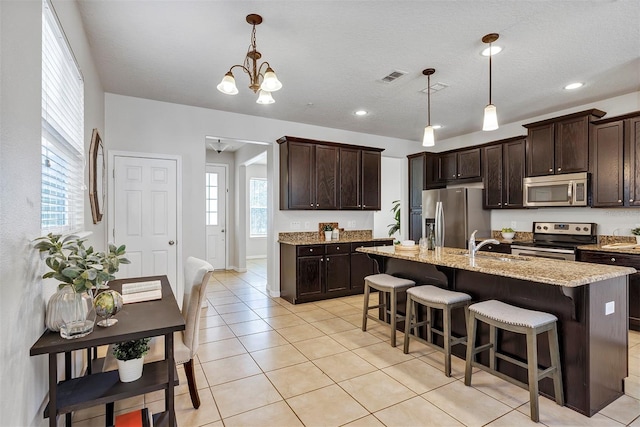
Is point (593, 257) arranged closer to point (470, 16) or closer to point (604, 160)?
point (604, 160)

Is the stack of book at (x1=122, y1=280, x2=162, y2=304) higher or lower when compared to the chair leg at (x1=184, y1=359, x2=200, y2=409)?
higher

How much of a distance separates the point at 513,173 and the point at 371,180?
220 centimetres

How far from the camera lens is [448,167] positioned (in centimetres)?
618

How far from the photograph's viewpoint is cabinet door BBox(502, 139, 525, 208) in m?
4.97

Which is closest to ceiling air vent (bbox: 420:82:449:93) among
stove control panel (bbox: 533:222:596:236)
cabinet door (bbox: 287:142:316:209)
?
cabinet door (bbox: 287:142:316:209)

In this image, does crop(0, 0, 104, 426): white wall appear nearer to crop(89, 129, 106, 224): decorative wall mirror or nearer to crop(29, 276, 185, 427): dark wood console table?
crop(29, 276, 185, 427): dark wood console table

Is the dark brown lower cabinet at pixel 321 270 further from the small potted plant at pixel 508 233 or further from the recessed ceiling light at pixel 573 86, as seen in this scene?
the recessed ceiling light at pixel 573 86

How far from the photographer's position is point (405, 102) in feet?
14.4

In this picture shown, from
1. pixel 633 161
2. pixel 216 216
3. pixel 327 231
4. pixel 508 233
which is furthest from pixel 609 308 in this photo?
pixel 216 216

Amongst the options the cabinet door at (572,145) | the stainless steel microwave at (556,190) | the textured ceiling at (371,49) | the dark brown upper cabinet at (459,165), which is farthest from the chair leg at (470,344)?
the dark brown upper cabinet at (459,165)

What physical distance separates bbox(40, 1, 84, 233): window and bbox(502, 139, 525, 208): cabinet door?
17.9 ft

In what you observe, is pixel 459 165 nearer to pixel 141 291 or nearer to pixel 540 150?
pixel 540 150

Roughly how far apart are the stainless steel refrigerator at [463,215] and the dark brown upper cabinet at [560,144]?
3.04 ft

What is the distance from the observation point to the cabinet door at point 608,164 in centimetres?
393
